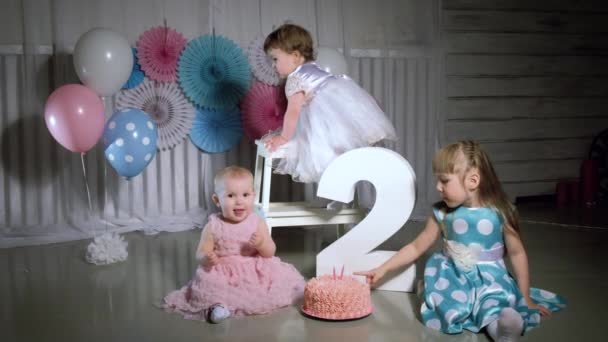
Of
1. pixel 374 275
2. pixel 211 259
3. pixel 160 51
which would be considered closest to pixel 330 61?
pixel 160 51

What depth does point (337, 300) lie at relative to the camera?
7.27 feet

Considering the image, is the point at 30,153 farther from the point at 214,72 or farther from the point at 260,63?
the point at 260,63

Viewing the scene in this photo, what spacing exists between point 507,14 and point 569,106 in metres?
0.95

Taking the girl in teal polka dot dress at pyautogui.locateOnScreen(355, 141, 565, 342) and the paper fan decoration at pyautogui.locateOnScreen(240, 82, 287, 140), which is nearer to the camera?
the girl in teal polka dot dress at pyautogui.locateOnScreen(355, 141, 565, 342)

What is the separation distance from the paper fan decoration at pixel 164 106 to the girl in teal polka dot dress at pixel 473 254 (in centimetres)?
207

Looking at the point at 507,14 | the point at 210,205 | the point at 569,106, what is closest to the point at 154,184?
the point at 210,205

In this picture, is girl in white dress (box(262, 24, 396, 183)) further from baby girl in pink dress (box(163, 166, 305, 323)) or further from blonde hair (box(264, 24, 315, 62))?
baby girl in pink dress (box(163, 166, 305, 323))

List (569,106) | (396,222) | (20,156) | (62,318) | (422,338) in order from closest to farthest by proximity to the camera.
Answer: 1. (422,338)
2. (62,318)
3. (396,222)
4. (20,156)
5. (569,106)

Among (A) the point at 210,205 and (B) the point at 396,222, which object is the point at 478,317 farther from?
(A) the point at 210,205

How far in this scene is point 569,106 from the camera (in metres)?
5.14

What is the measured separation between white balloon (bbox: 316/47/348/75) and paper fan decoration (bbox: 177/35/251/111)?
1.77 ft

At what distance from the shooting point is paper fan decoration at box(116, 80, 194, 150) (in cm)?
385

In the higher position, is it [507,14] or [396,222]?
[507,14]

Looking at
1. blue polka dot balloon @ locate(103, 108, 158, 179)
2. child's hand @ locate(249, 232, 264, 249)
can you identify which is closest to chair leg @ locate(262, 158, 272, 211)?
child's hand @ locate(249, 232, 264, 249)
